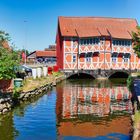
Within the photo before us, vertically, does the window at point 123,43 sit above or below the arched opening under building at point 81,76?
above

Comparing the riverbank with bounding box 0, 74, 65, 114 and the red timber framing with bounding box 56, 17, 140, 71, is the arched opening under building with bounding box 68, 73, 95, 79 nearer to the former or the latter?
the red timber framing with bounding box 56, 17, 140, 71

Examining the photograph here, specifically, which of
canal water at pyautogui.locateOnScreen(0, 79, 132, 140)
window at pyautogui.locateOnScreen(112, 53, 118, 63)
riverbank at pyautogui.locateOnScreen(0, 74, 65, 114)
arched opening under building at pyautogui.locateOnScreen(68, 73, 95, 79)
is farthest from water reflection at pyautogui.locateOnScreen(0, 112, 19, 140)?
window at pyautogui.locateOnScreen(112, 53, 118, 63)

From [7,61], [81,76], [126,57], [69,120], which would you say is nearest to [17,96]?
[7,61]

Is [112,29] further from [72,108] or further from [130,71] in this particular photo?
[72,108]

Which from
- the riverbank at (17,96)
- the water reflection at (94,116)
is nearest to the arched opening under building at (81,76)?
the riverbank at (17,96)

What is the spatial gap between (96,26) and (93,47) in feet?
19.1

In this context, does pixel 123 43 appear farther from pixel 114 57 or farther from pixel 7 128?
pixel 7 128

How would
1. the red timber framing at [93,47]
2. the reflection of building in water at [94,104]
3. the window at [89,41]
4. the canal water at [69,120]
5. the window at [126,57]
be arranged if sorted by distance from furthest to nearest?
1. the window at [126,57]
2. the red timber framing at [93,47]
3. the window at [89,41]
4. the reflection of building in water at [94,104]
5. the canal water at [69,120]

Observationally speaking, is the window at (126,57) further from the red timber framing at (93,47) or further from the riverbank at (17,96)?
the riverbank at (17,96)

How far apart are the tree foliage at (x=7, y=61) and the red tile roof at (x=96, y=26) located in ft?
140

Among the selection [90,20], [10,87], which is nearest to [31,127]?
[10,87]

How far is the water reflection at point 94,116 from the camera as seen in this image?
24.3 meters

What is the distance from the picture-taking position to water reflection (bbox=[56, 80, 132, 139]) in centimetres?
2430

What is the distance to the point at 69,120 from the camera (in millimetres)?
28672
